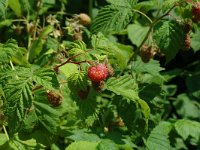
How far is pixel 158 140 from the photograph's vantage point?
259 cm

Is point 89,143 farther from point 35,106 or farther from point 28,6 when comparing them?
point 28,6

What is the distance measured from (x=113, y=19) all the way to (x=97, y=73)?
0.54 meters

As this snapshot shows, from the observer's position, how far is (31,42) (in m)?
2.91

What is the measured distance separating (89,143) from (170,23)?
0.67 m

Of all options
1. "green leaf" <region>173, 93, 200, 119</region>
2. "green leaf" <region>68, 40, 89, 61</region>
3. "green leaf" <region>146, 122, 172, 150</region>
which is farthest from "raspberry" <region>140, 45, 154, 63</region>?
"green leaf" <region>173, 93, 200, 119</region>

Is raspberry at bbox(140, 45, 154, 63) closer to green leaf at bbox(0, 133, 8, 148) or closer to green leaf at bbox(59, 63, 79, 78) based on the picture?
green leaf at bbox(59, 63, 79, 78)

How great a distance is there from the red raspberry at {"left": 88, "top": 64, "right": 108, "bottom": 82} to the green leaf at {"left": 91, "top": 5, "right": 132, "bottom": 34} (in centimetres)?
46

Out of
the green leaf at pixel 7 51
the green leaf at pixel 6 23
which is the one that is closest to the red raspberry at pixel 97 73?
the green leaf at pixel 7 51

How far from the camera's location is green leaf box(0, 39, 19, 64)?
2.01 meters

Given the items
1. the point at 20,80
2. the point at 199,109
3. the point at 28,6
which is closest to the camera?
the point at 20,80

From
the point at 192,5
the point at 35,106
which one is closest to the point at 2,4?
the point at 35,106

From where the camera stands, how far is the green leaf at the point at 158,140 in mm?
2539

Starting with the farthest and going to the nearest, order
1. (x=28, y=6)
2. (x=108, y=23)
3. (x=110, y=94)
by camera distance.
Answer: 1. (x=110, y=94)
2. (x=28, y=6)
3. (x=108, y=23)

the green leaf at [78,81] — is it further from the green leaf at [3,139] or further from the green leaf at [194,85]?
the green leaf at [194,85]
